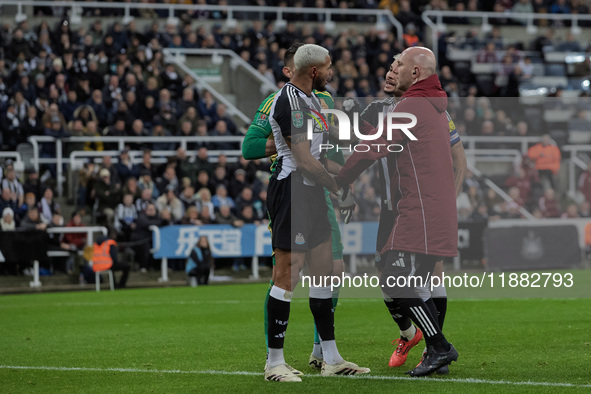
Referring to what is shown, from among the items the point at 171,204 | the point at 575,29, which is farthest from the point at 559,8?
the point at 171,204

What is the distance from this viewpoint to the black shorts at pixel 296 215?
6664 millimetres

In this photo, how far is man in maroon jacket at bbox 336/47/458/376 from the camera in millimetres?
6488

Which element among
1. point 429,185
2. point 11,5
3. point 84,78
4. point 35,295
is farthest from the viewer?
point 11,5

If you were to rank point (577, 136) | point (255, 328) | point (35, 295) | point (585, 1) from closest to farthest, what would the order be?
point (255, 328)
point (35, 295)
point (577, 136)
point (585, 1)

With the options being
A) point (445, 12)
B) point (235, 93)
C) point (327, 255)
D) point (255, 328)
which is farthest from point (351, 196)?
point (445, 12)

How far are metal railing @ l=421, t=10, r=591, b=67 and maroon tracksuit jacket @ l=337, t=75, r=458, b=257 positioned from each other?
21061 millimetres

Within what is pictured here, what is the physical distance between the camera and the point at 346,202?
22.5 feet

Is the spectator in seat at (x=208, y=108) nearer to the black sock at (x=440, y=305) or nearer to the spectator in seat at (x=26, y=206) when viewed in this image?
the spectator in seat at (x=26, y=206)

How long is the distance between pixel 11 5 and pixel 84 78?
4.77 metres

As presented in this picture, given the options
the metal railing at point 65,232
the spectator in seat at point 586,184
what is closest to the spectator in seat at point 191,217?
the metal railing at point 65,232

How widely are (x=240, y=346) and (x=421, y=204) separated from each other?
3.00 m

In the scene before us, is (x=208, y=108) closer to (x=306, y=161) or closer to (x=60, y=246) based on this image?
(x=60, y=246)

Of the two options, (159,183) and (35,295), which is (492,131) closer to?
(159,183)

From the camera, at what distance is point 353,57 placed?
26.0 m
